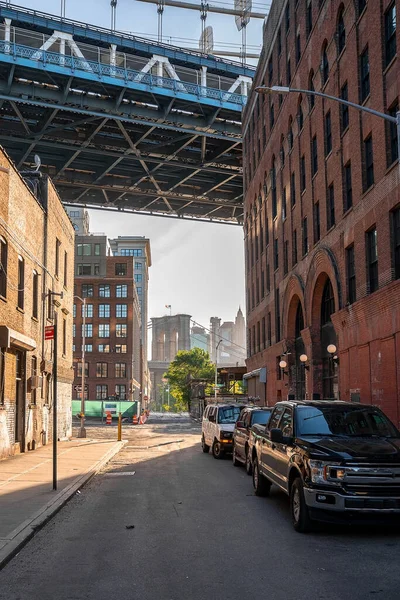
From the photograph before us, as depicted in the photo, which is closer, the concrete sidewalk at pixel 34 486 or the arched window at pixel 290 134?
the concrete sidewalk at pixel 34 486

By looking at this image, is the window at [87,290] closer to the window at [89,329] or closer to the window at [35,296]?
the window at [89,329]

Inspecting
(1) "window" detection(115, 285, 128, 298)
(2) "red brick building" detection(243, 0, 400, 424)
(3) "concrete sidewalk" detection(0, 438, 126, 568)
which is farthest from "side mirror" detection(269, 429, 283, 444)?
(1) "window" detection(115, 285, 128, 298)

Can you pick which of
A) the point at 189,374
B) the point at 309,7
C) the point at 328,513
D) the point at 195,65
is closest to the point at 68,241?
the point at 309,7

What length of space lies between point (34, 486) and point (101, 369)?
252 feet

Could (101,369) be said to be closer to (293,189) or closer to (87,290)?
(87,290)

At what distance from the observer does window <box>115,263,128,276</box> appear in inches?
3686

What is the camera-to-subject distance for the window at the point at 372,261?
71.9 feet

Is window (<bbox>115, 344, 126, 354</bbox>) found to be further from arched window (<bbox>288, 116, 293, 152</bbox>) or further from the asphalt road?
the asphalt road

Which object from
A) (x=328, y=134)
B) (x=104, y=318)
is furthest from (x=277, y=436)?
(x=104, y=318)

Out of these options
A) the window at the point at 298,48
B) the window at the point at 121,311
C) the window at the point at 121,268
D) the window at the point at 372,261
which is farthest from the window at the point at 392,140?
the window at the point at 121,268

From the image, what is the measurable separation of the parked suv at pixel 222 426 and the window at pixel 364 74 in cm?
1170

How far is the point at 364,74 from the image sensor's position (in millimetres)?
23281

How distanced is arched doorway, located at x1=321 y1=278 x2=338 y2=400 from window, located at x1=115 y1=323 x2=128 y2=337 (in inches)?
2529

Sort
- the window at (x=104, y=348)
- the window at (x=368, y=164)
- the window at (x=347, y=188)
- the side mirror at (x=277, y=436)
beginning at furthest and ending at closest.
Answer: the window at (x=104, y=348), the window at (x=347, y=188), the window at (x=368, y=164), the side mirror at (x=277, y=436)
